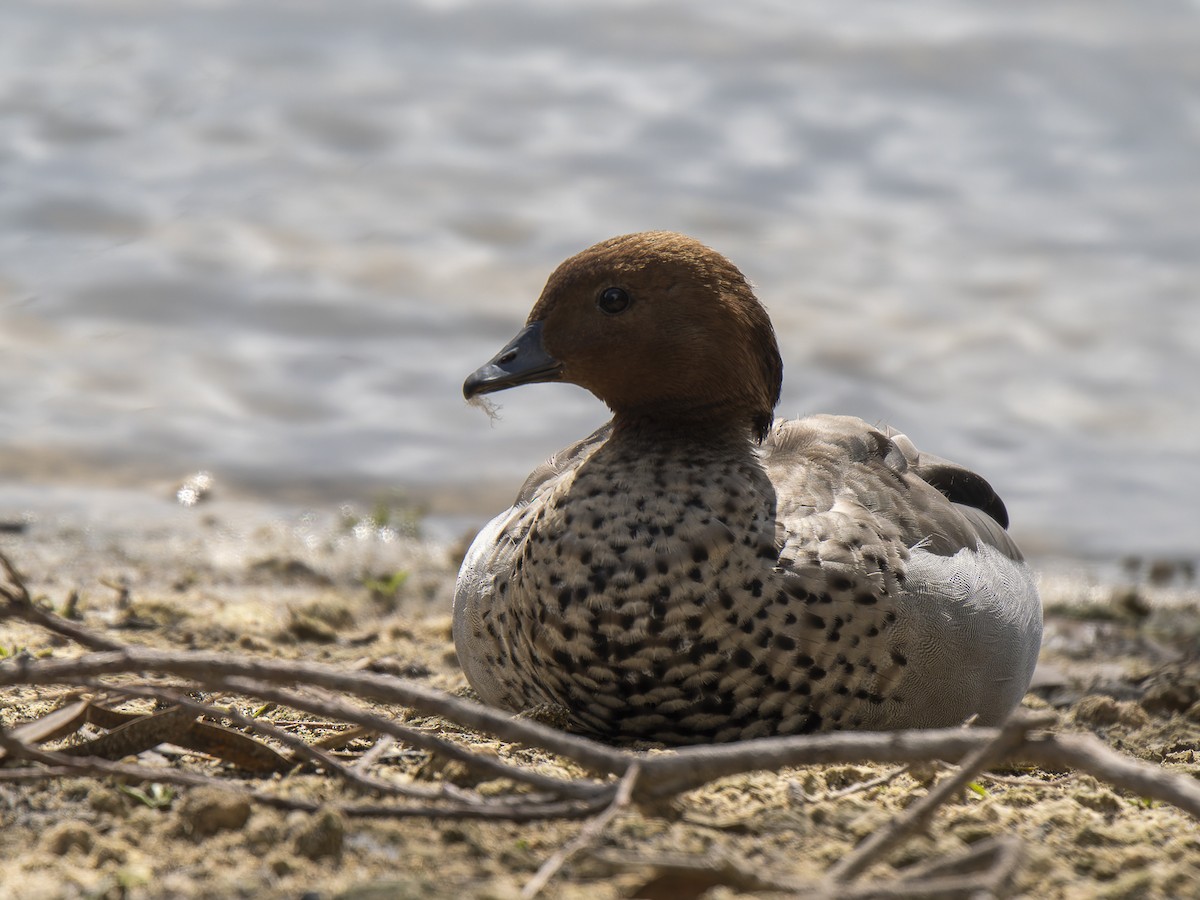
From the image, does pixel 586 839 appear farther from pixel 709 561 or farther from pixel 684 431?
pixel 684 431

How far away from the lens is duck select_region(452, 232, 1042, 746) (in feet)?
10.8

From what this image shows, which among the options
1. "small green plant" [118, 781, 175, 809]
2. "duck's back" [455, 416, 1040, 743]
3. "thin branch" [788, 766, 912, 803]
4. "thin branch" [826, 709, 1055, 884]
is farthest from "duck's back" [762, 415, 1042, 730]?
"small green plant" [118, 781, 175, 809]

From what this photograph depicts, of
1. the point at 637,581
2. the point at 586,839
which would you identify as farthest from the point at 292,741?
the point at 637,581

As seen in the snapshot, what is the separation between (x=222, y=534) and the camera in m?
7.14

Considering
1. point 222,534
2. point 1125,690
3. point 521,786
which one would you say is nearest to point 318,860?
point 521,786

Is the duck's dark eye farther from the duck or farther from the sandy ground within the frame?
the sandy ground

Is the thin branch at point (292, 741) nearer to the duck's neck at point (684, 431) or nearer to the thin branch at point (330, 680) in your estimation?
the thin branch at point (330, 680)

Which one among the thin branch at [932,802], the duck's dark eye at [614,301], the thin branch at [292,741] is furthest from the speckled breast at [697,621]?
the thin branch at [932,802]

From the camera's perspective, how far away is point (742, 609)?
3.28 m

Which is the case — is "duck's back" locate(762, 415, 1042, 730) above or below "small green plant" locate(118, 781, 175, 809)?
above

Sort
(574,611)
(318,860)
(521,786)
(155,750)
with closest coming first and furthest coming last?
(318,860) < (521,786) < (155,750) < (574,611)

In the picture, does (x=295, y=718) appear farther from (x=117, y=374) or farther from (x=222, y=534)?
(x=117, y=374)

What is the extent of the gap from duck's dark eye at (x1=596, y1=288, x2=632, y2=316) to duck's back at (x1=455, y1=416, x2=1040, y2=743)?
0.37 meters

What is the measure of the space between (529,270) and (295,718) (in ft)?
21.9
